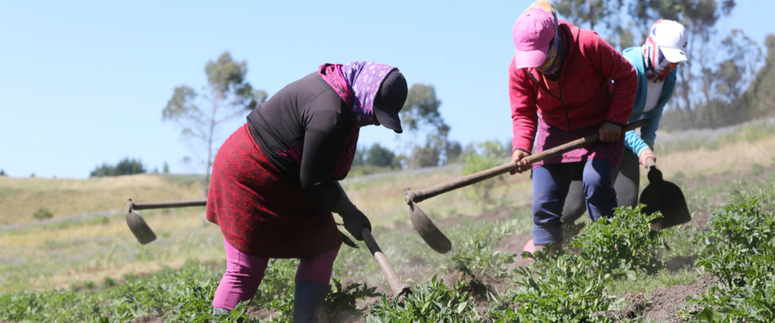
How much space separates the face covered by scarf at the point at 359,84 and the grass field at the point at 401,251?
76 cm

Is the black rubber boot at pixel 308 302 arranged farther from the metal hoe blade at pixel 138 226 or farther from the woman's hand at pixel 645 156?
the woman's hand at pixel 645 156

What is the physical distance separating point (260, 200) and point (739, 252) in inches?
86.2

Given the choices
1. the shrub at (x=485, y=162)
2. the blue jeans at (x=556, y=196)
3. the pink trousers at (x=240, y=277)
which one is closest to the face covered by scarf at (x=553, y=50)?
the blue jeans at (x=556, y=196)

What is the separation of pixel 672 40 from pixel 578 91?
86cm

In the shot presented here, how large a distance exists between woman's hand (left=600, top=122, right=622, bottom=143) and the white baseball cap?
2.24 ft

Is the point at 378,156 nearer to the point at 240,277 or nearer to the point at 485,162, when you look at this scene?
the point at 485,162

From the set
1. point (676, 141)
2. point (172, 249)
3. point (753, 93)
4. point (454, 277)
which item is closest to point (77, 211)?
point (172, 249)

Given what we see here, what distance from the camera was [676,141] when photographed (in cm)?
1888

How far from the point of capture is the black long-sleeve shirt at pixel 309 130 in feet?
7.08

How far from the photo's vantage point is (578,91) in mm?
3111

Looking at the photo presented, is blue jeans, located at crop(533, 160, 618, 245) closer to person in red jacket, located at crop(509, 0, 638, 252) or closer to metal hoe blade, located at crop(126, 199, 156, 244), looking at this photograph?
person in red jacket, located at crop(509, 0, 638, 252)

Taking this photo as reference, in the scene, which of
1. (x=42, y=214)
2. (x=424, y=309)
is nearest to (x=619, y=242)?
(x=424, y=309)

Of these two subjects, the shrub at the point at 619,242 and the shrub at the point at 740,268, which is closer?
the shrub at the point at 740,268

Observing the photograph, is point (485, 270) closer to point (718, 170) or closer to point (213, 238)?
point (213, 238)
